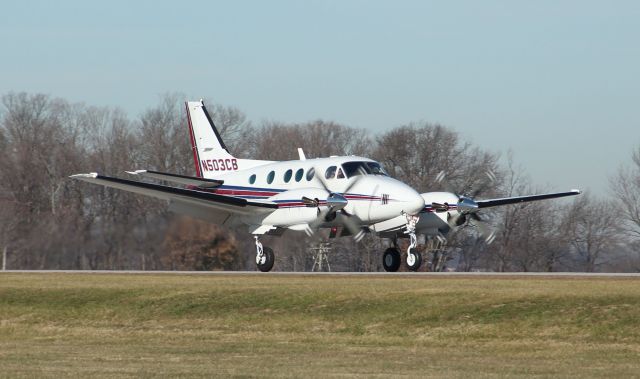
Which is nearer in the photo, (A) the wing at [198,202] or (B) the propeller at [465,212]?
(B) the propeller at [465,212]

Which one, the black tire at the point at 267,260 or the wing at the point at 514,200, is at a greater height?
the wing at the point at 514,200

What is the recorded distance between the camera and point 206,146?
1986 inches

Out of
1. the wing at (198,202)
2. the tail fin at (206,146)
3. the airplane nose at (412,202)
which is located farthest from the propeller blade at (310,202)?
the tail fin at (206,146)

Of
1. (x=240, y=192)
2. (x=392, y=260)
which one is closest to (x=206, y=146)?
(x=240, y=192)

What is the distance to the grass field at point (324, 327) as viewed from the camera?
23.3 metres

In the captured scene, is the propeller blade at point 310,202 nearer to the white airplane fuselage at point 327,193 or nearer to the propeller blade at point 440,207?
the white airplane fuselage at point 327,193

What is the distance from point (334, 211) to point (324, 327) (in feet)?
37.0

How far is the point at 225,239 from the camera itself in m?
49.1

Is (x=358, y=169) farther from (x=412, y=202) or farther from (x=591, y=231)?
(x=591, y=231)

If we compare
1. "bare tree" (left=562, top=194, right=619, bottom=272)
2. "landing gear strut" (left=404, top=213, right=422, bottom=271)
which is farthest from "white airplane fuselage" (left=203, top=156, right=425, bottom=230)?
"bare tree" (left=562, top=194, right=619, bottom=272)

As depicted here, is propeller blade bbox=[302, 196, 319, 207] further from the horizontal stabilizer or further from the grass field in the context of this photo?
the grass field

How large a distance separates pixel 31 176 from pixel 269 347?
1560 inches

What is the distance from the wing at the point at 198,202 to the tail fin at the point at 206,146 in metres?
4.21

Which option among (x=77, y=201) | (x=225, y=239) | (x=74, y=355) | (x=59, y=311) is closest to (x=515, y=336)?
(x=74, y=355)
